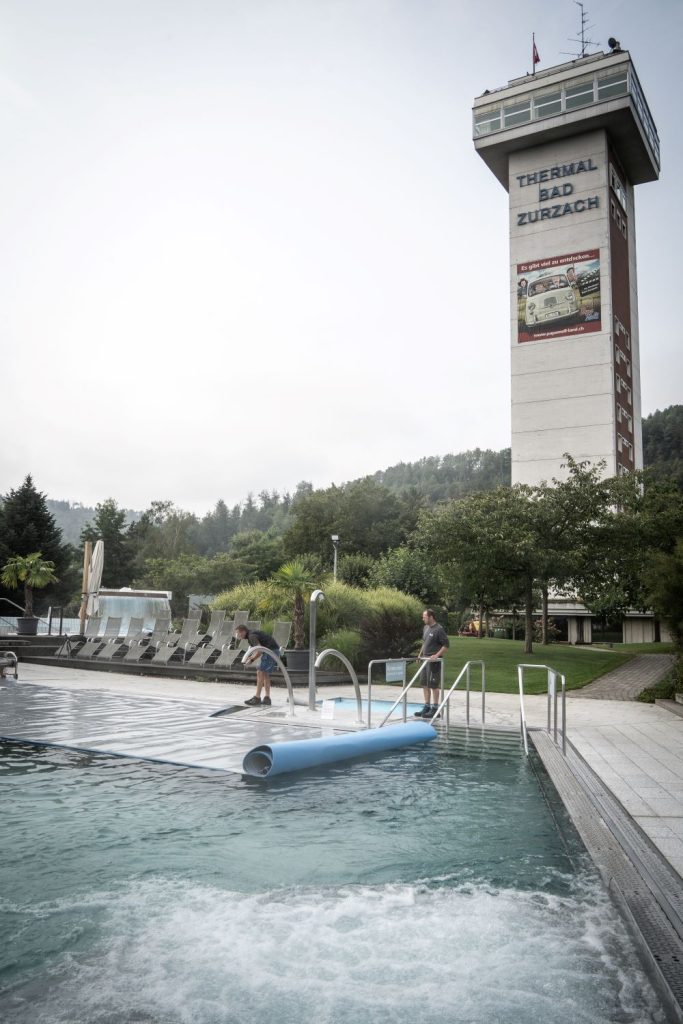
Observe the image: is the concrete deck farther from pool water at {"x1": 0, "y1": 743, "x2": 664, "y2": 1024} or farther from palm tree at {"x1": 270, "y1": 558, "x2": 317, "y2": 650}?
palm tree at {"x1": 270, "y1": 558, "x2": 317, "y2": 650}

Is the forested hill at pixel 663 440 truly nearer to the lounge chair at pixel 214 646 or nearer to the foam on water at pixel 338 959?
the lounge chair at pixel 214 646

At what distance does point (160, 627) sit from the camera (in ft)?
72.7

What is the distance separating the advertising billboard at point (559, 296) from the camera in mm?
55094

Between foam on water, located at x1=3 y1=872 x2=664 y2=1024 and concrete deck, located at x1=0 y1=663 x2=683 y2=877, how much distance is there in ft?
3.86

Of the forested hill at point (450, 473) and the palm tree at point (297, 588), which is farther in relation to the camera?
the forested hill at point (450, 473)

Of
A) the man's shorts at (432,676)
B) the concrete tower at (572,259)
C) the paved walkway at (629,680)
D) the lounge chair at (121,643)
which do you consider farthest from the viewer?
the concrete tower at (572,259)

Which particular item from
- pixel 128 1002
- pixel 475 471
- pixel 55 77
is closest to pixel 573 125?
pixel 55 77

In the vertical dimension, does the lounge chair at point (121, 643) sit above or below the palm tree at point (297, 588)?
below

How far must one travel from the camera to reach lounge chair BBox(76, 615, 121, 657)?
2156 centimetres

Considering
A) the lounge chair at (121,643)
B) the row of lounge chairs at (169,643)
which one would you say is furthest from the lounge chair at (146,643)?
the lounge chair at (121,643)

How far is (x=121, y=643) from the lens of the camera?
2217cm

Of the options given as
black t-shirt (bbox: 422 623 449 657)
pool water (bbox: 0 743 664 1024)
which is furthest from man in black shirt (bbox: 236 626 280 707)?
pool water (bbox: 0 743 664 1024)

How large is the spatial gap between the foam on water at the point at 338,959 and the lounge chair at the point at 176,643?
15.5 metres

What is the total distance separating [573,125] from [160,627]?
2152 inches
